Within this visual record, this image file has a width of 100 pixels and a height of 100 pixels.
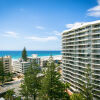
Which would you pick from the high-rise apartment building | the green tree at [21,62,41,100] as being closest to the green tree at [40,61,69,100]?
the green tree at [21,62,41,100]

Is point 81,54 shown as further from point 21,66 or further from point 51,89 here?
point 21,66

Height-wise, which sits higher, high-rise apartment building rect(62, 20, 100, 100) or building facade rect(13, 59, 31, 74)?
high-rise apartment building rect(62, 20, 100, 100)

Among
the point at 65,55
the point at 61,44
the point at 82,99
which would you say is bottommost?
the point at 82,99

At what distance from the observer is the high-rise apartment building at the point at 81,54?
29.7 metres

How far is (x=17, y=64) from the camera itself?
243 ft

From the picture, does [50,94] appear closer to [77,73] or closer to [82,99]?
[82,99]

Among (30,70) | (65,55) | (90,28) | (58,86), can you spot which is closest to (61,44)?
(65,55)

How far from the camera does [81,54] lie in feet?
117

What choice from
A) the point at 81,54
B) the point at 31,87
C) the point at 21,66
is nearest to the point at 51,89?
the point at 31,87

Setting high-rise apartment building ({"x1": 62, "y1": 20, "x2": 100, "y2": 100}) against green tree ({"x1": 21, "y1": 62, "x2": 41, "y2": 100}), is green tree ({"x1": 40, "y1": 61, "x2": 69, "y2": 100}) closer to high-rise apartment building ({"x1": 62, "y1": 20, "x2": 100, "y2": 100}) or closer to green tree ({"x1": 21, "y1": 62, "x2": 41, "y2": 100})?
green tree ({"x1": 21, "y1": 62, "x2": 41, "y2": 100})

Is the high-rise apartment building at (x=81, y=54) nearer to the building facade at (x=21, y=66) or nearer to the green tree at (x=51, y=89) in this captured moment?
the green tree at (x=51, y=89)

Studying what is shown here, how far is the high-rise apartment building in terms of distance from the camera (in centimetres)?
2973

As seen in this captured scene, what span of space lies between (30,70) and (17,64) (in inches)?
1809

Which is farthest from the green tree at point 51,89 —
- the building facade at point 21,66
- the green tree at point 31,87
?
the building facade at point 21,66
